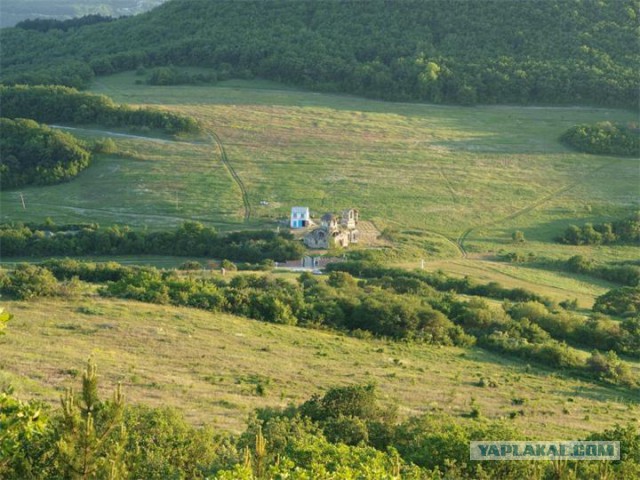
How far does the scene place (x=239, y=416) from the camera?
87.7 feet

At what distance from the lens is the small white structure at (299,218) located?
202 feet

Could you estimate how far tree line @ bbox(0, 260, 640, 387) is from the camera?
3894 centimetres

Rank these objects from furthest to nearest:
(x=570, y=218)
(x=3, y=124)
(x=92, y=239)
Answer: (x=3, y=124), (x=570, y=218), (x=92, y=239)

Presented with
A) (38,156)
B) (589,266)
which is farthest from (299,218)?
(38,156)

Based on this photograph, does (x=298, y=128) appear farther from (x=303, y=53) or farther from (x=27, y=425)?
(x=27, y=425)

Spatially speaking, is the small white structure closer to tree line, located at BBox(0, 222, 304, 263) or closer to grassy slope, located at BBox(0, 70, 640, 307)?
grassy slope, located at BBox(0, 70, 640, 307)

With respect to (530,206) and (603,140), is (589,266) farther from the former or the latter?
(603,140)

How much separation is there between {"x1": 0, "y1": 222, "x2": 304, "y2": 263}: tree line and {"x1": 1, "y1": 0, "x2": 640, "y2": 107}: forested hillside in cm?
4306

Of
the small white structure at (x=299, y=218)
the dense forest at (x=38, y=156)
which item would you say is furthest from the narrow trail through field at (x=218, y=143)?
the small white structure at (x=299, y=218)

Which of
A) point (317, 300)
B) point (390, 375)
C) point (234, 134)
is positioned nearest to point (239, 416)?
point (390, 375)

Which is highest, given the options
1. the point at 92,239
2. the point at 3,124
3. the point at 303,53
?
the point at 303,53

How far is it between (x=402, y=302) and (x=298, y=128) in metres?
43.9

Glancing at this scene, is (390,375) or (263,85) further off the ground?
(263,85)

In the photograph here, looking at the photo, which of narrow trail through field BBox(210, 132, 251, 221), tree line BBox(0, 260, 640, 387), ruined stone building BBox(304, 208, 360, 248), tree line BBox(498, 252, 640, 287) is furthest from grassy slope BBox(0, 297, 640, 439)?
narrow trail through field BBox(210, 132, 251, 221)
